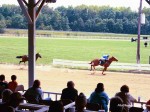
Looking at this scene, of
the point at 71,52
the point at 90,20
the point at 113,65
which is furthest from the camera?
the point at 90,20

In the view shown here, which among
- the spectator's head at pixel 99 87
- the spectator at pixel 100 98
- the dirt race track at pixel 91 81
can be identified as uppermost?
the spectator's head at pixel 99 87

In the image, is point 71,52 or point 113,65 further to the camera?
A: point 71,52

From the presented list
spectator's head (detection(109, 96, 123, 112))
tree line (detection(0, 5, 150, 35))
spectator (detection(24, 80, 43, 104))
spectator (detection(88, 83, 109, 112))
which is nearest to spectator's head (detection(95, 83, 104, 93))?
spectator (detection(88, 83, 109, 112))

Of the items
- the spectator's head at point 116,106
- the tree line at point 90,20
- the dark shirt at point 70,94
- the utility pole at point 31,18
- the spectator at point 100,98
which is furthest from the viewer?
the tree line at point 90,20

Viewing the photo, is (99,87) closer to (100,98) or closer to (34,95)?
(100,98)

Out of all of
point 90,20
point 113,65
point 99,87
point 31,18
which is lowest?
point 113,65

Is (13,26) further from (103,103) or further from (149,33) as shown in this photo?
(103,103)

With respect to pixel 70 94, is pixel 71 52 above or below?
below

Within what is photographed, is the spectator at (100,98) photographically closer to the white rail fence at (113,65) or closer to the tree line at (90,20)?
the white rail fence at (113,65)

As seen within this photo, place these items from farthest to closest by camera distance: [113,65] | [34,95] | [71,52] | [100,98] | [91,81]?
[71,52], [113,65], [91,81], [34,95], [100,98]

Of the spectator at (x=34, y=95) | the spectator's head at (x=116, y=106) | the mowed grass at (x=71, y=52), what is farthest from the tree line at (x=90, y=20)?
the spectator's head at (x=116, y=106)

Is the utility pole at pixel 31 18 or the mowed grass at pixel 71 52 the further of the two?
the mowed grass at pixel 71 52

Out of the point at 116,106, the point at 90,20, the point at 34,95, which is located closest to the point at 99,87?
the point at 34,95

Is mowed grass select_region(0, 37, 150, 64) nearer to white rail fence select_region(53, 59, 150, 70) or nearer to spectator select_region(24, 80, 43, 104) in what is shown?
white rail fence select_region(53, 59, 150, 70)
